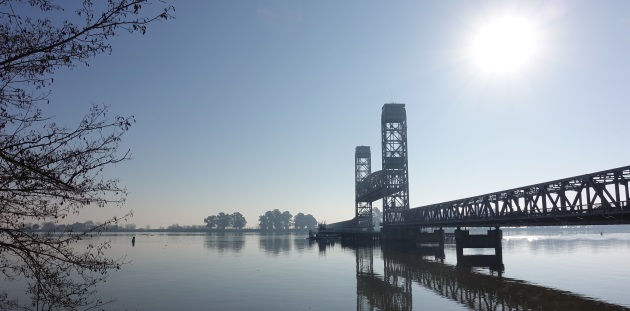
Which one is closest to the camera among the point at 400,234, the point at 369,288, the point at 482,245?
the point at 369,288

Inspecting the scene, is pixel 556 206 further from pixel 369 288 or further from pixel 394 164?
pixel 394 164

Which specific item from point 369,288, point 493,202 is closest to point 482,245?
point 493,202

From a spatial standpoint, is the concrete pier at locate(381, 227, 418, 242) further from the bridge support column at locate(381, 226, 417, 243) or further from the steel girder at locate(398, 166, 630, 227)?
the steel girder at locate(398, 166, 630, 227)

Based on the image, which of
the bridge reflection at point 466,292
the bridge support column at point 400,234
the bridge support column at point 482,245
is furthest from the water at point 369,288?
the bridge support column at point 400,234

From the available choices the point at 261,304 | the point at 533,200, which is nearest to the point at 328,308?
the point at 261,304

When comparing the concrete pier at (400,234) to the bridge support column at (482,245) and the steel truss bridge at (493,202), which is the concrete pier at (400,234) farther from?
the bridge support column at (482,245)

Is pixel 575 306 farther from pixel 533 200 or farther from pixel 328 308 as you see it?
pixel 533 200

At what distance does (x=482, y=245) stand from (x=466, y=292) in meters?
Answer: 36.7

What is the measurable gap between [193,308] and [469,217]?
5075 cm

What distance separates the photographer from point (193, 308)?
28.6m

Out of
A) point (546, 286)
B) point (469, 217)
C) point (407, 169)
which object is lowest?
point (546, 286)

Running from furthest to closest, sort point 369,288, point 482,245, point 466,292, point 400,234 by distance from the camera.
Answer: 1. point 400,234
2. point 482,245
3. point 369,288
4. point 466,292

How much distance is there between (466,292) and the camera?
35344 mm

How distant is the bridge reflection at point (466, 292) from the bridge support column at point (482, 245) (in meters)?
11.6
